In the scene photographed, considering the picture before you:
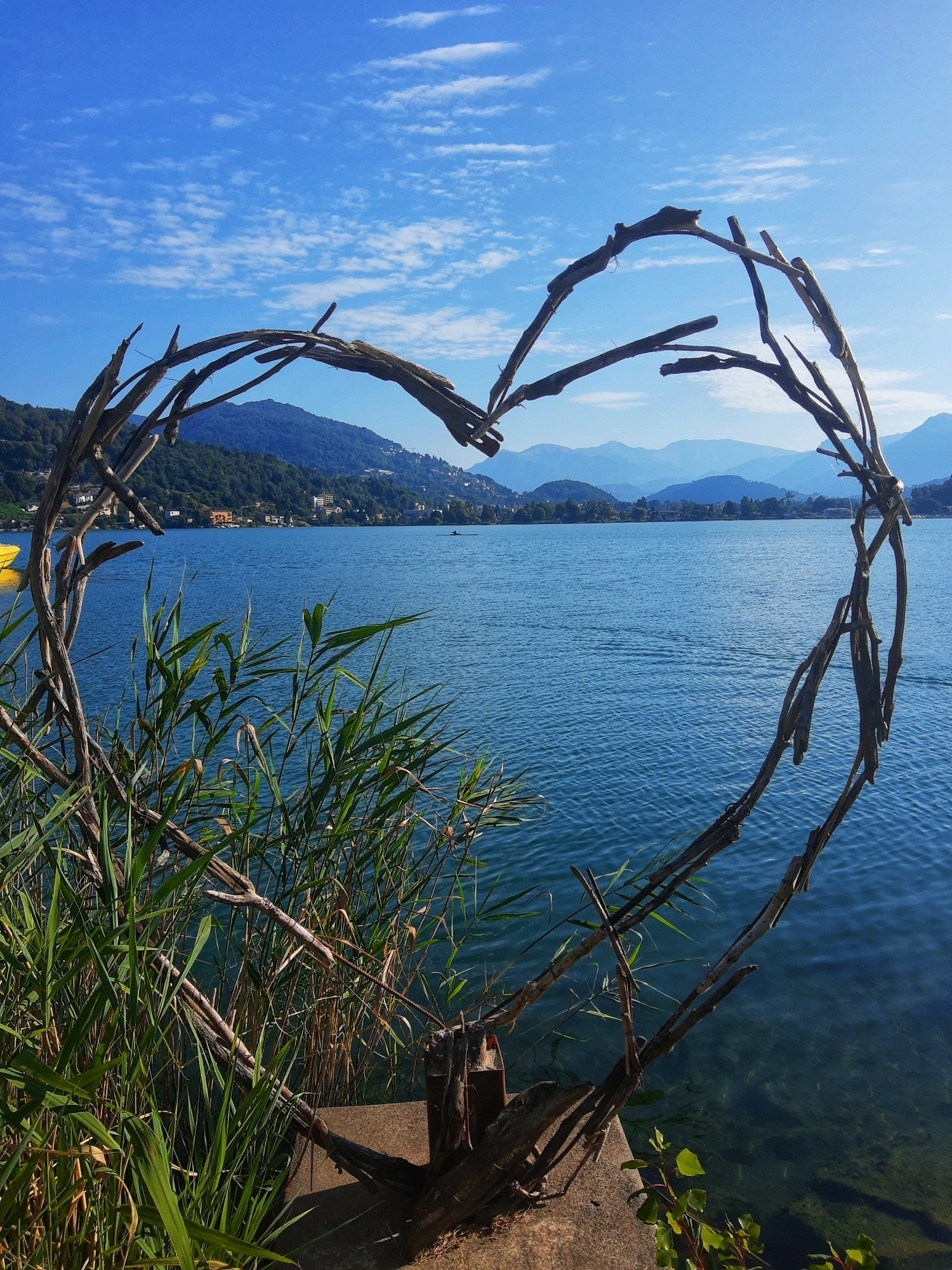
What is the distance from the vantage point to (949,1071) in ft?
19.1

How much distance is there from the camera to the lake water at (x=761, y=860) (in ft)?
16.4

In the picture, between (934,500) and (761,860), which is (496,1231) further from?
(934,500)

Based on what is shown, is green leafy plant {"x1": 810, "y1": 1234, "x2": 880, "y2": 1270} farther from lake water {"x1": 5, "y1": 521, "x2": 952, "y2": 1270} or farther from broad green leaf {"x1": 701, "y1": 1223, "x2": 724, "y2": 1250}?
lake water {"x1": 5, "y1": 521, "x2": 952, "y2": 1270}

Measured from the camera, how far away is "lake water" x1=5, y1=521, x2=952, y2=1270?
499cm

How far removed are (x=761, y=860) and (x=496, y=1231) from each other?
739 centimetres

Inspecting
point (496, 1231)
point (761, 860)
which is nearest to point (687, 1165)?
point (496, 1231)

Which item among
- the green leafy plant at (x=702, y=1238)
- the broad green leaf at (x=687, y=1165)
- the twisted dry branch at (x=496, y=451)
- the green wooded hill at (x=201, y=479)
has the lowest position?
the green leafy plant at (x=702, y=1238)

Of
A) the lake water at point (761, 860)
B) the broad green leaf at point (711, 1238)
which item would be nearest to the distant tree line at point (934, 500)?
the lake water at point (761, 860)

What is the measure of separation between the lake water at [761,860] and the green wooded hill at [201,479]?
5.13 m

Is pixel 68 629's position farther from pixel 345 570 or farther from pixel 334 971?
pixel 345 570

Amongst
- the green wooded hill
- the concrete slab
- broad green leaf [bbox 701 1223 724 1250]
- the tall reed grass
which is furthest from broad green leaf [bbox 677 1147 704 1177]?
the green wooded hill

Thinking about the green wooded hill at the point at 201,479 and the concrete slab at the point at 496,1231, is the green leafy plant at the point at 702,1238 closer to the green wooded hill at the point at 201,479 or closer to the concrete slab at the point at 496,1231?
the concrete slab at the point at 496,1231

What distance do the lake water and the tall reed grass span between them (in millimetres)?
846

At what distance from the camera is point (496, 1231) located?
2.50 m
